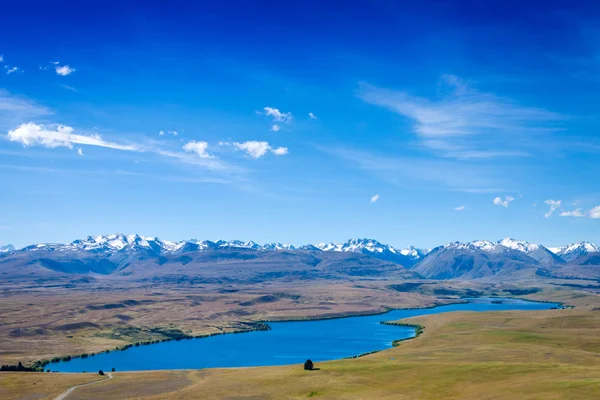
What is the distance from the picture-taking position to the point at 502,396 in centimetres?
7756

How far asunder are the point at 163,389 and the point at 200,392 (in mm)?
8370

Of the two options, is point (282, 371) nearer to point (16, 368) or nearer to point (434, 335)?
point (16, 368)

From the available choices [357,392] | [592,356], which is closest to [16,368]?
[357,392]

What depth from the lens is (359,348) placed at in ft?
595

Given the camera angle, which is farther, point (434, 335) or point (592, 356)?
point (434, 335)

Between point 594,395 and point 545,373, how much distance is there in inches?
819

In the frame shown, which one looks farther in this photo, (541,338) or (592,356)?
(541,338)

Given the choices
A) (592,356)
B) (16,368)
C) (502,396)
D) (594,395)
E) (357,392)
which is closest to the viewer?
(594,395)

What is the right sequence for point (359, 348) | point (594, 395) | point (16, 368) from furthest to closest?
1. point (359, 348)
2. point (16, 368)
3. point (594, 395)

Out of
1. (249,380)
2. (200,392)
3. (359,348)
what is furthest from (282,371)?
(359,348)

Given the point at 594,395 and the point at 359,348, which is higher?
the point at 594,395

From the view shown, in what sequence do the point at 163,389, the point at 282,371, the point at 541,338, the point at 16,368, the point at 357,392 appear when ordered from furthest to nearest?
the point at 541,338 < the point at 16,368 < the point at 282,371 < the point at 163,389 < the point at 357,392

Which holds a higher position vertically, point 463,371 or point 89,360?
point 463,371

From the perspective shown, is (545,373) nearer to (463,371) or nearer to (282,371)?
(463,371)
